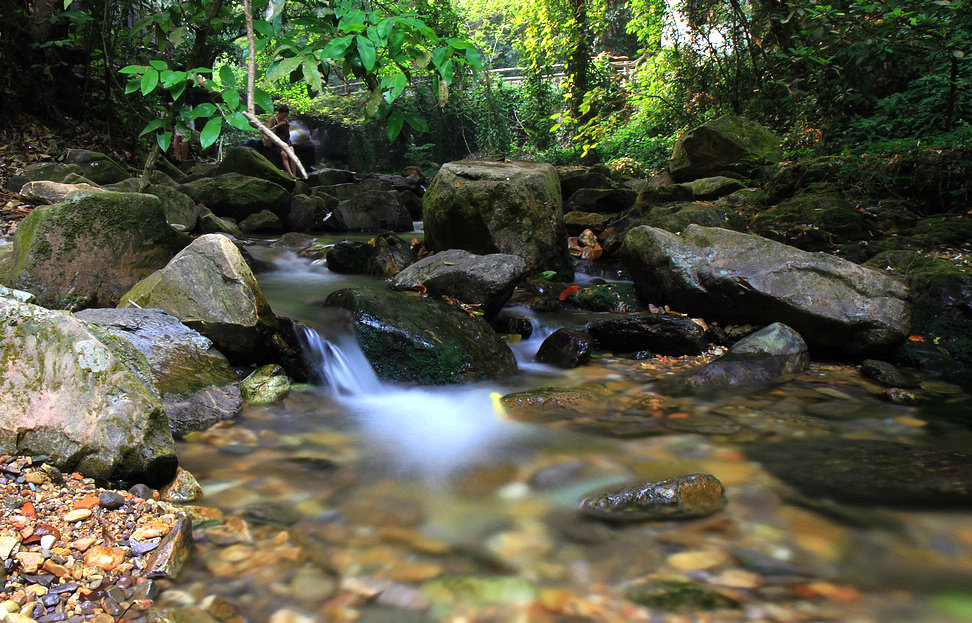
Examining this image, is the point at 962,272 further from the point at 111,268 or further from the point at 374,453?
the point at 111,268

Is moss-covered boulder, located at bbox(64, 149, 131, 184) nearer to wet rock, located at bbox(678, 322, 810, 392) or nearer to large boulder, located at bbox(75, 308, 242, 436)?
large boulder, located at bbox(75, 308, 242, 436)

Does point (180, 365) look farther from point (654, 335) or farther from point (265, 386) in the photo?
point (654, 335)

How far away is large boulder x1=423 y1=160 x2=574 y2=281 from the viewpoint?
20.2 feet

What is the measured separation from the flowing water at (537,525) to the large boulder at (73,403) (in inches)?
14.7

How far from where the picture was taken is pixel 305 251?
8.12m

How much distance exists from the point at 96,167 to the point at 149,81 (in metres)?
7.39

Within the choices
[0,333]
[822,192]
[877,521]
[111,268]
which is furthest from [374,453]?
[822,192]

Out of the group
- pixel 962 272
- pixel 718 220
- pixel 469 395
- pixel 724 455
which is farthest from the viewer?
pixel 718 220

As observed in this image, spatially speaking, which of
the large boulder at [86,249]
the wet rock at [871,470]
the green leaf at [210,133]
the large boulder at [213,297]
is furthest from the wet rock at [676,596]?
the large boulder at [86,249]

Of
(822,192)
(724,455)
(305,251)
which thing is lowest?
(724,455)

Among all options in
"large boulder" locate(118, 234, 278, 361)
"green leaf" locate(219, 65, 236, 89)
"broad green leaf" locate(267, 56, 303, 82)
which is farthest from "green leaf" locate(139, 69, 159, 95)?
"large boulder" locate(118, 234, 278, 361)

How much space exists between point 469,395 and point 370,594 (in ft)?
7.04

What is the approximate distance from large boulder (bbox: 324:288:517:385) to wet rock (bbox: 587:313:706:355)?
0.94m

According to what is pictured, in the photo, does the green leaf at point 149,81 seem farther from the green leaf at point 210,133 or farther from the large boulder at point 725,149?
the large boulder at point 725,149
